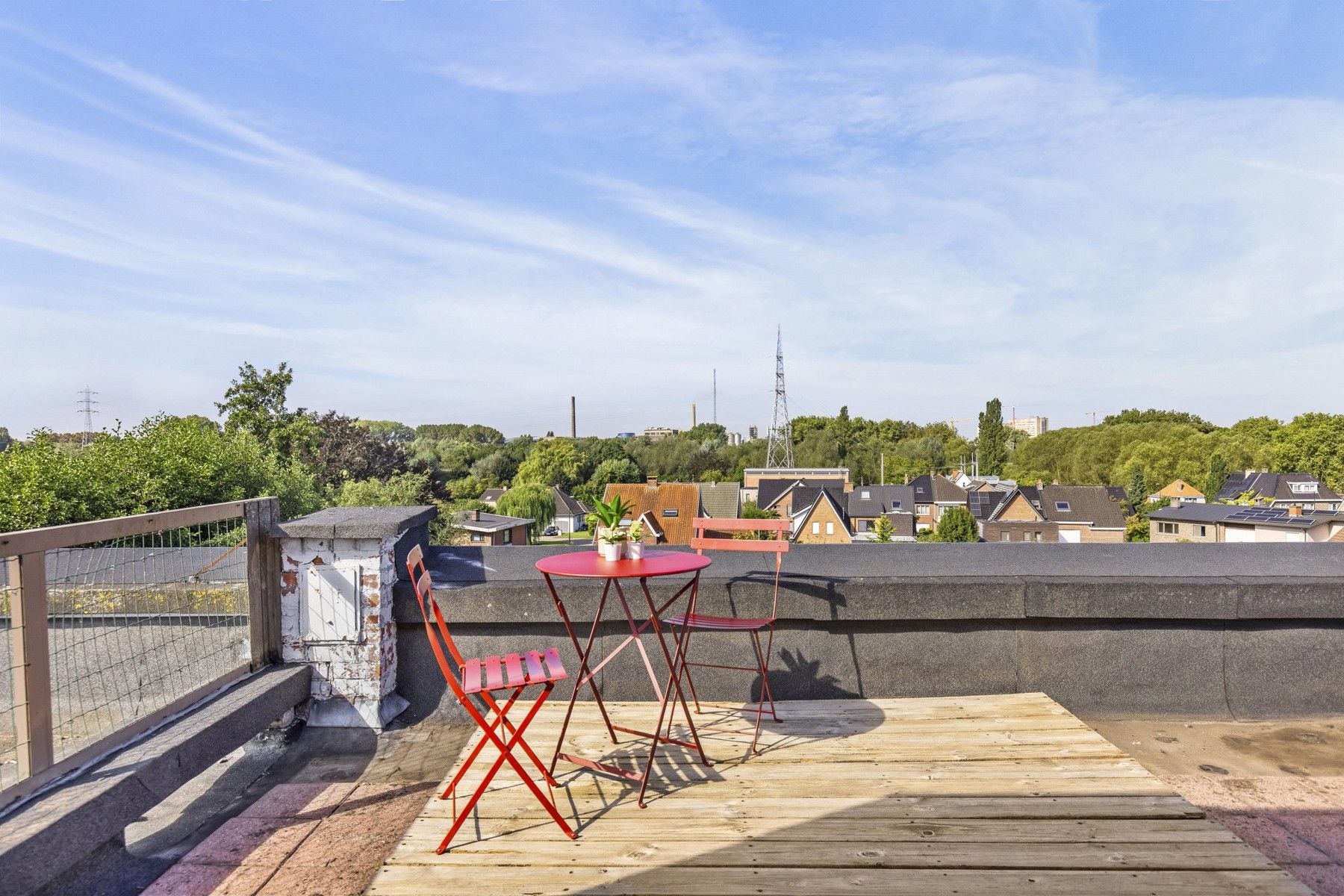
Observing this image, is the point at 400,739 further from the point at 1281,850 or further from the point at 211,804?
the point at 1281,850

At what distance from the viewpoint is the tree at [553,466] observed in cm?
6325

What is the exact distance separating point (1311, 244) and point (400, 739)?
1203 inches

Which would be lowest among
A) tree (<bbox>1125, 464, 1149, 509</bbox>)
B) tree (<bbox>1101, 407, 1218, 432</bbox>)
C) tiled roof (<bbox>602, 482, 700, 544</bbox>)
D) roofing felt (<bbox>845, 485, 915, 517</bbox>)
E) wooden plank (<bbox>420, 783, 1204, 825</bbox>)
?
tree (<bbox>1125, 464, 1149, 509</bbox>)

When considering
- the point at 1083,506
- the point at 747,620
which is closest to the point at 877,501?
the point at 1083,506

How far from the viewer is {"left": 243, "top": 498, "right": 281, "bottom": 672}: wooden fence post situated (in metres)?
3.10

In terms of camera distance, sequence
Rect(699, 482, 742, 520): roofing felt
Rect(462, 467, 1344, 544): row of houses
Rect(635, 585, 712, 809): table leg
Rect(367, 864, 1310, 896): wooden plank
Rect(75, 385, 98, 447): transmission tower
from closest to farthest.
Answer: Rect(367, 864, 1310, 896): wooden plank, Rect(635, 585, 712, 809): table leg, Rect(75, 385, 98, 447): transmission tower, Rect(462, 467, 1344, 544): row of houses, Rect(699, 482, 742, 520): roofing felt

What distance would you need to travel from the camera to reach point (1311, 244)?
22.8m

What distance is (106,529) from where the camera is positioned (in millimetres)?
2283

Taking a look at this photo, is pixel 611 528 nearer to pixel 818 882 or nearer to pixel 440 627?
pixel 440 627

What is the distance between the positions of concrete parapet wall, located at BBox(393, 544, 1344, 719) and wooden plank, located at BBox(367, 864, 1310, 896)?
142 centimetres

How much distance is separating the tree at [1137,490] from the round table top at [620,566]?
70617 mm

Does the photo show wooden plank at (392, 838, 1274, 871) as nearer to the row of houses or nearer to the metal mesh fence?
the metal mesh fence

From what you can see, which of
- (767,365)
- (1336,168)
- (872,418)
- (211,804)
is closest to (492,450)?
(767,365)

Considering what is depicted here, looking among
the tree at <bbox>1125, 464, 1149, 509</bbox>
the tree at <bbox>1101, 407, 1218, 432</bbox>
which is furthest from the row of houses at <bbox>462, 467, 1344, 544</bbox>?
the tree at <bbox>1101, 407, 1218, 432</bbox>
